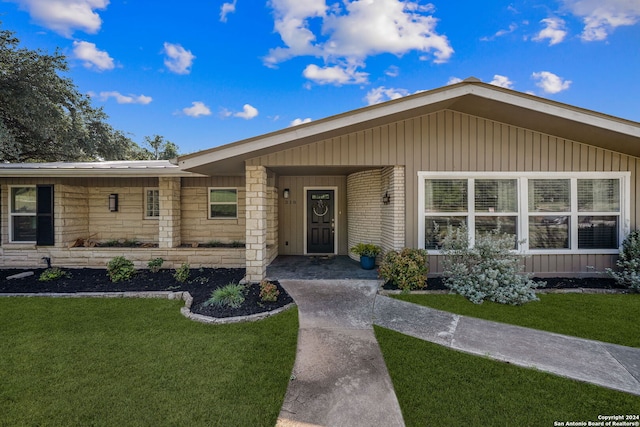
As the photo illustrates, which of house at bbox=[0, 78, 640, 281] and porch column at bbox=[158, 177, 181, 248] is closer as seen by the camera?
house at bbox=[0, 78, 640, 281]

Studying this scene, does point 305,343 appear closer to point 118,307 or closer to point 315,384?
point 315,384

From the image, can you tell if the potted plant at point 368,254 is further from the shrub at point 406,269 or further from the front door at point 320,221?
the front door at point 320,221

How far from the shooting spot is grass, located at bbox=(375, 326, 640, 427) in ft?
7.68

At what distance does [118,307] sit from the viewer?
4.89 m

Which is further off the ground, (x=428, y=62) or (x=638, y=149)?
(x=428, y=62)

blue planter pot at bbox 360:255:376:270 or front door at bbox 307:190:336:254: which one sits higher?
front door at bbox 307:190:336:254

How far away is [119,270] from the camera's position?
21.6ft

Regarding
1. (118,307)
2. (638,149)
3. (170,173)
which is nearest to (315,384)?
(118,307)

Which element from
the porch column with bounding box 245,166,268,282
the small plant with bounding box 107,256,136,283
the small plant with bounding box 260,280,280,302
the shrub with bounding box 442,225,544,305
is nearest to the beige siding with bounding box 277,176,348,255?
the porch column with bounding box 245,166,268,282

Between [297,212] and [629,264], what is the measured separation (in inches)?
306

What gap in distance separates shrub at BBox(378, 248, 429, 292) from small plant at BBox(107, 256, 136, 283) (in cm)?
572

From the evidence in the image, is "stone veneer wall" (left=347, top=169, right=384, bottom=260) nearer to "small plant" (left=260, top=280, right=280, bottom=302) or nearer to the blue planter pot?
the blue planter pot

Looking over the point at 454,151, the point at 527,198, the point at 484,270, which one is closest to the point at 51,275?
the point at 484,270

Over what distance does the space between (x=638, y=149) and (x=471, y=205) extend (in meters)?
3.43
